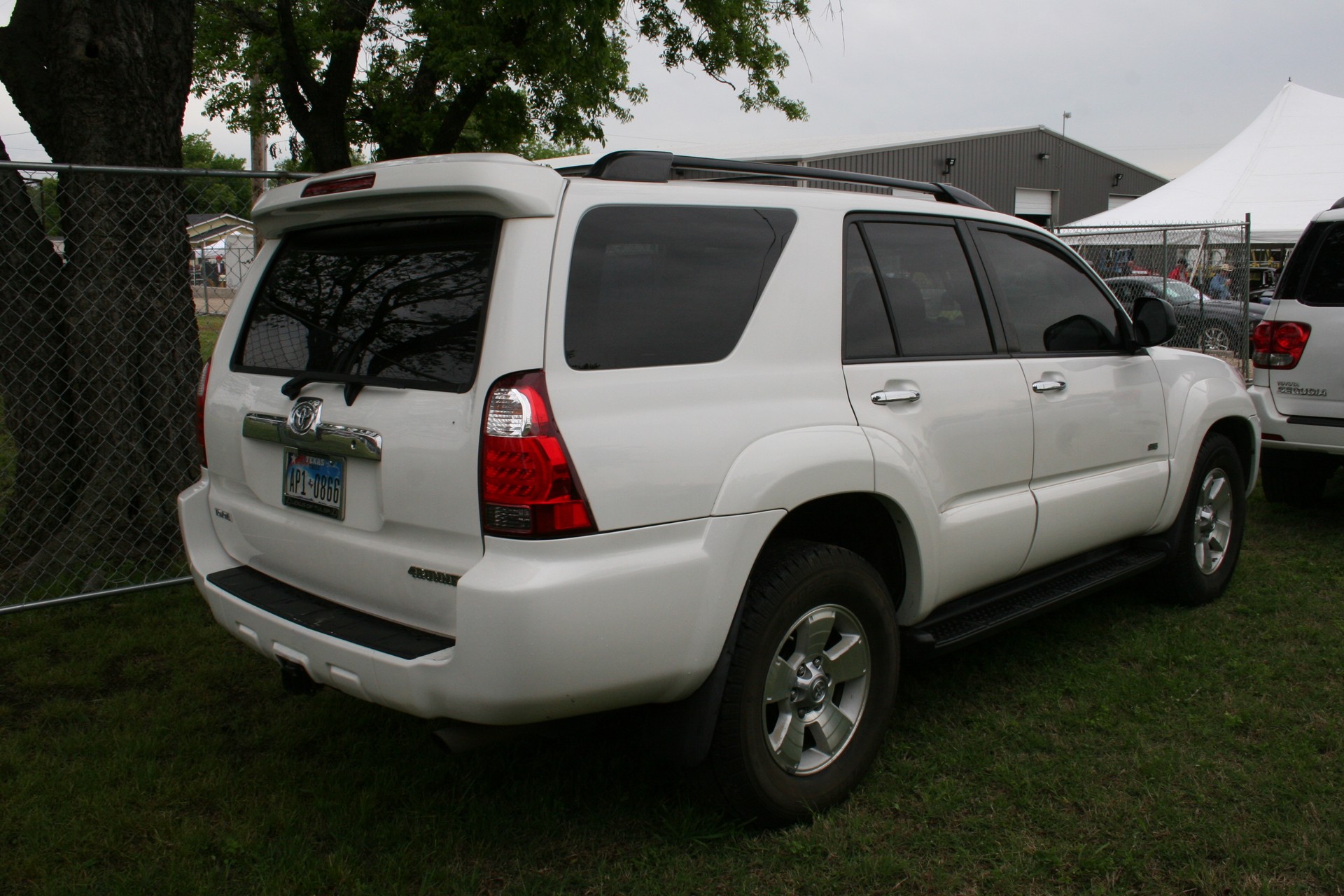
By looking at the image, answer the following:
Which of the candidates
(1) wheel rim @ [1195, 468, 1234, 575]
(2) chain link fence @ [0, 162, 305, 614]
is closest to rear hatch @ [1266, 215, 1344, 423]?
(1) wheel rim @ [1195, 468, 1234, 575]

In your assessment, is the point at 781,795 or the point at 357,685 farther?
the point at 781,795

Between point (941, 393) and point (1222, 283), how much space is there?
1161 centimetres

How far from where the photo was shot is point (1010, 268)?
13.0ft

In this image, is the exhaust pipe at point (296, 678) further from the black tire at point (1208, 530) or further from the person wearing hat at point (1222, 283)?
the person wearing hat at point (1222, 283)

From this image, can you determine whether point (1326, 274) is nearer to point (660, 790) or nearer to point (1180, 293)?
point (660, 790)

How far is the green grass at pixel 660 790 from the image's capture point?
2.80m

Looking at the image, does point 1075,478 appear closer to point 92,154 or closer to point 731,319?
point 731,319

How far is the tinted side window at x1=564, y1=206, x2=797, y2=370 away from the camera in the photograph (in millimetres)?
2564

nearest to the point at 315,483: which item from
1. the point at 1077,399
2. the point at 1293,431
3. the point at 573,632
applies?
the point at 573,632

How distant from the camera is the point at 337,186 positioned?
287 cm

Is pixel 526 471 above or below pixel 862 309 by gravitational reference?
below

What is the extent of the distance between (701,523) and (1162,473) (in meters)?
2.74

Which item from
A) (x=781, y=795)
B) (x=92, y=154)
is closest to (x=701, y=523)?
(x=781, y=795)

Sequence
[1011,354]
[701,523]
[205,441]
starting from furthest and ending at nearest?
[1011,354] < [205,441] < [701,523]
